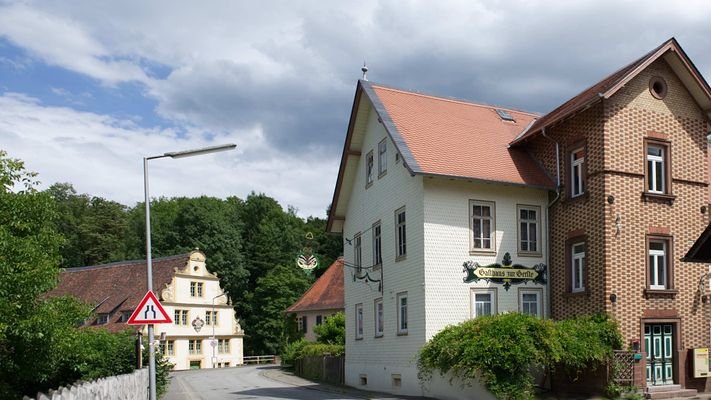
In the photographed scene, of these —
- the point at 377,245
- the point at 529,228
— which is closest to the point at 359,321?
the point at 377,245

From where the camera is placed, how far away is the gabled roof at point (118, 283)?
6600 cm

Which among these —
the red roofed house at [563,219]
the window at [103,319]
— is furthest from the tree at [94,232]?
the red roofed house at [563,219]

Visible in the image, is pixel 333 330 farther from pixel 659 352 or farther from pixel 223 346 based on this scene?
pixel 223 346

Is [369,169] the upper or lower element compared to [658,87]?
lower

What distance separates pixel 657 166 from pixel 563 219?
10.6ft

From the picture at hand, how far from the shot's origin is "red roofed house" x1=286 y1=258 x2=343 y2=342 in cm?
5159

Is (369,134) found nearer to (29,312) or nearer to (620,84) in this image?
(620,84)

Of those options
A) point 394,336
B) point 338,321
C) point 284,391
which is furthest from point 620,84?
point 338,321

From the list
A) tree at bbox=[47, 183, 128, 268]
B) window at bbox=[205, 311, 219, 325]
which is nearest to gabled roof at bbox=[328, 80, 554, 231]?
window at bbox=[205, 311, 219, 325]

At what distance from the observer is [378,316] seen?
30.2 m

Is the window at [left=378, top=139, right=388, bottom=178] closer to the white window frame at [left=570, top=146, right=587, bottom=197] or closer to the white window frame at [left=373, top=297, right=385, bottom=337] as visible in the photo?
the white window frame at [left=373, top=297, right=385, bottom=337]

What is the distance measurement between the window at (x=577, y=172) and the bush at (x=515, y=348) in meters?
4.30

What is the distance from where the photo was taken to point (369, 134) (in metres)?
31.5

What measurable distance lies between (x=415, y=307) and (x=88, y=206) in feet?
265
